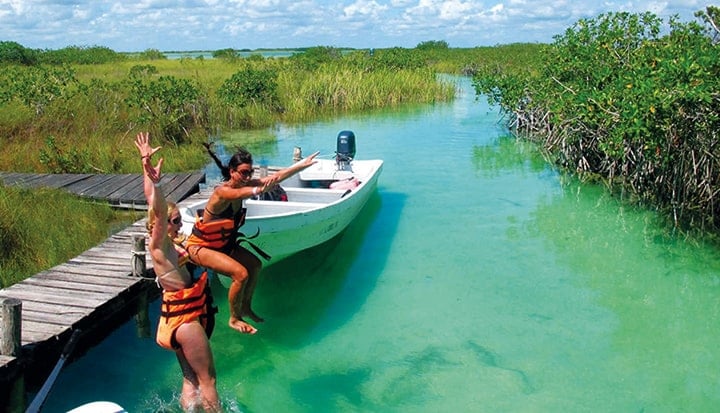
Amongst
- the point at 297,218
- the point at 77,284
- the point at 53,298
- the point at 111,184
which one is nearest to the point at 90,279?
the point at 77,284

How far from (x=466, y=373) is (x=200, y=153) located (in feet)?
32.9

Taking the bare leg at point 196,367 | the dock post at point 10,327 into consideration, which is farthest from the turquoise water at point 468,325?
the dock post at point 10,327

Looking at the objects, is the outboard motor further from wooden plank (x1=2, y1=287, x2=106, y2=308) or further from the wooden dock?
wooden plank (x1=2, y1=287, x2=106, y2=308)

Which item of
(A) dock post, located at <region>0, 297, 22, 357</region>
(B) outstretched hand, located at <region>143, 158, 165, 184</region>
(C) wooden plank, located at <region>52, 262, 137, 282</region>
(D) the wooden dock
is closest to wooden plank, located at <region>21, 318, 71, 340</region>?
(D) the wooden dock

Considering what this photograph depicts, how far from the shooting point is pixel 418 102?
84.9ft

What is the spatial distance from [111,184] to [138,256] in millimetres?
4855

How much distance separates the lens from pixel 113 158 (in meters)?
12.4

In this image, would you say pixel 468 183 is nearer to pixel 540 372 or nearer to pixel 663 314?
pixel 663 314

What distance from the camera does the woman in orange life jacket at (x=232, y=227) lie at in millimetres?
4699

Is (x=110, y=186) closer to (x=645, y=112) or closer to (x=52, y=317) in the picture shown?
(x=52, y=317)

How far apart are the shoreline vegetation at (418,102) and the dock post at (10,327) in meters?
2.24

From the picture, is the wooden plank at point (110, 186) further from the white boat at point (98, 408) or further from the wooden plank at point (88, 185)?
the white boat at point (98, 408)

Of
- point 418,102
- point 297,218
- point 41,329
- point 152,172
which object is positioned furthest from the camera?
point 418,102

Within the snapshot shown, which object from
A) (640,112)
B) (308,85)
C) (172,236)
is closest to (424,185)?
(640,112)
